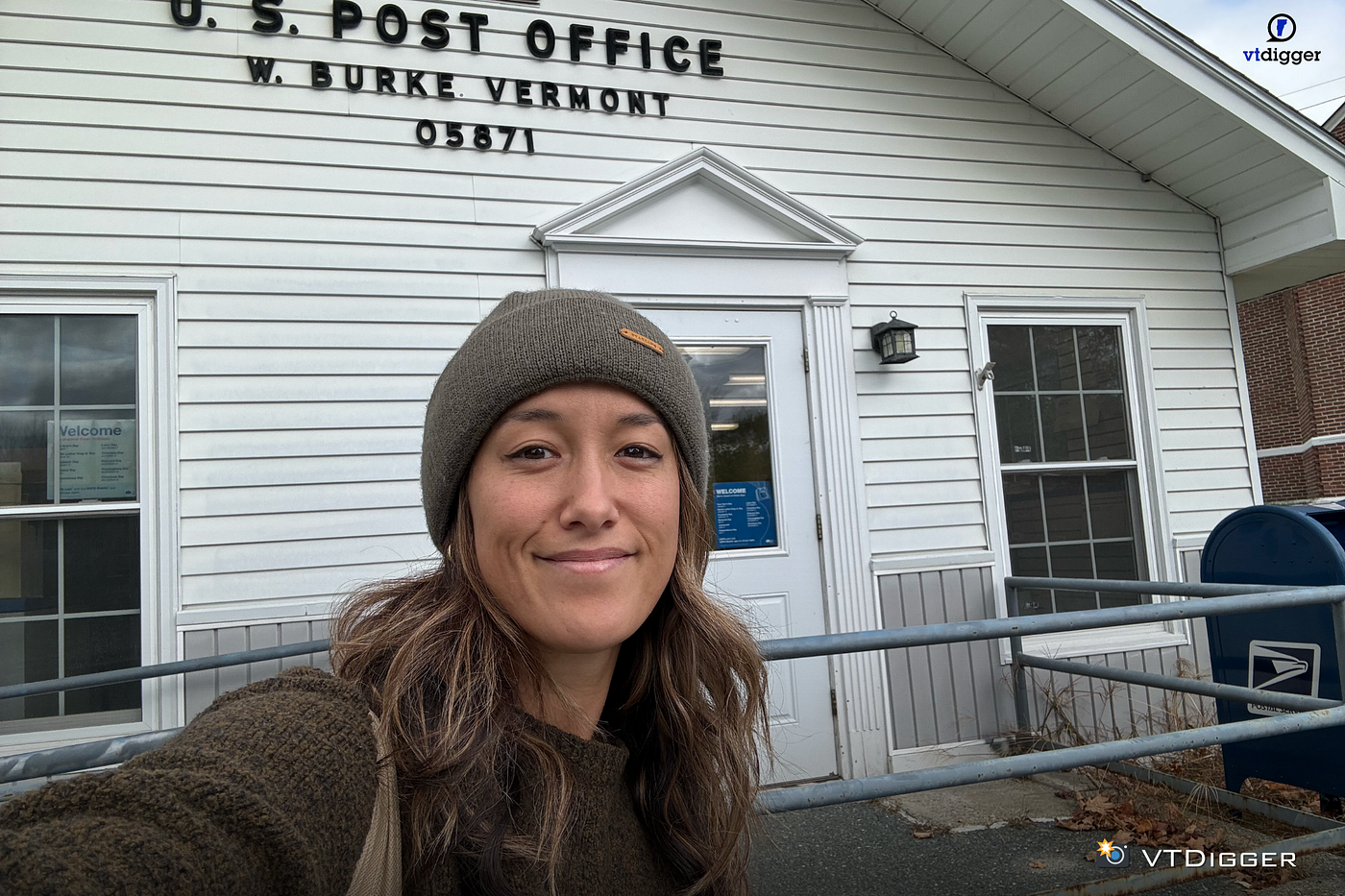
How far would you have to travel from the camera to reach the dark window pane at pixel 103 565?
11.6 feet

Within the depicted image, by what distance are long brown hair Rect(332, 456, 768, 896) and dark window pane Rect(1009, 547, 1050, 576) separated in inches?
145

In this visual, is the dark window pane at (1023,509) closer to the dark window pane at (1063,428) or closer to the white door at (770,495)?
the dark window pane at (1063,428)

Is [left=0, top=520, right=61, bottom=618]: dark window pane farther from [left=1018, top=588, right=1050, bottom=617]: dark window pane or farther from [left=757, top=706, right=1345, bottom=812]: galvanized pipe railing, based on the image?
[left=1018, top=588, right=1050, bottom=617]: dark window pane

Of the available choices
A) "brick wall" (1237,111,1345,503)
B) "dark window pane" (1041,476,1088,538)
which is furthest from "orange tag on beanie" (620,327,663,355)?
"brick wall" (1237,111,1345,503)

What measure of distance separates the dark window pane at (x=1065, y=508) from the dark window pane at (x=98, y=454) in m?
4.85

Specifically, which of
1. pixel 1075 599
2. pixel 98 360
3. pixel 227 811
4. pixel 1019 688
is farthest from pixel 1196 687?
pixel 98 360

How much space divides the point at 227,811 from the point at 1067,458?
16.7 ft

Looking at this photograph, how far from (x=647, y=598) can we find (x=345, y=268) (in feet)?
10.8

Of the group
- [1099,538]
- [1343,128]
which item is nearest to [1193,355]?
[1099,538]

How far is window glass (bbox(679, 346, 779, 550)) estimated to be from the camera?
4.24 metres

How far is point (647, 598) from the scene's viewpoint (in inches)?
45.4

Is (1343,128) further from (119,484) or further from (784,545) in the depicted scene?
(119,484)

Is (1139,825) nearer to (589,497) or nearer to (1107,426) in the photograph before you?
(1107,426)

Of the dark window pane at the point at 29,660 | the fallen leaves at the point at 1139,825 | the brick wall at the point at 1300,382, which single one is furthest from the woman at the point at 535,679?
the brick wall at the point at 1300,382
